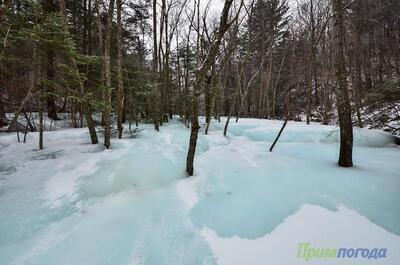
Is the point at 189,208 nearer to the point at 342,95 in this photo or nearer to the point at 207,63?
the point at 207,63

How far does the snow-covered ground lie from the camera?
273 centimetres

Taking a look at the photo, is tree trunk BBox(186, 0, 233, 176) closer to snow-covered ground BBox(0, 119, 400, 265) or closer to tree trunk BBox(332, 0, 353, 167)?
snow-covered ground BBox(0, 119, 400, 265)

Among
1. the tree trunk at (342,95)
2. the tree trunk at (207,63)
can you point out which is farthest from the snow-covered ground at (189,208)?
the tree trunk at (207,63)

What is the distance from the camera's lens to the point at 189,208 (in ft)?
12.5

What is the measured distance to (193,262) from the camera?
2613 millimetres

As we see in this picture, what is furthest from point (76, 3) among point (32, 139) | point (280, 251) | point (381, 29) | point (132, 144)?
point (381, 29)

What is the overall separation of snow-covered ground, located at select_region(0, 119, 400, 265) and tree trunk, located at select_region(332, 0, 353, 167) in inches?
15.6

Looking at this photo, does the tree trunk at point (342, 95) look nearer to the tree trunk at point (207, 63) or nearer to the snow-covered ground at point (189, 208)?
the snow-covered ground at point (189, 208)

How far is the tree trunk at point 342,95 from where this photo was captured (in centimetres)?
522

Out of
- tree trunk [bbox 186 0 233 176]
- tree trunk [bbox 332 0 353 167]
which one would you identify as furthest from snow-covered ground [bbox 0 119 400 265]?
tree trunk [bbox 186 0 233 176]

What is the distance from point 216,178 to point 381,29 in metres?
17.7

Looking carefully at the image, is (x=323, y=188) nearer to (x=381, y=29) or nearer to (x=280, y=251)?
(x=280, y=251)

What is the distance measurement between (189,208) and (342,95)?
4.05 meters

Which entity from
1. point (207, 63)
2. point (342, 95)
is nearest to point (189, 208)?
point (207, 63)
